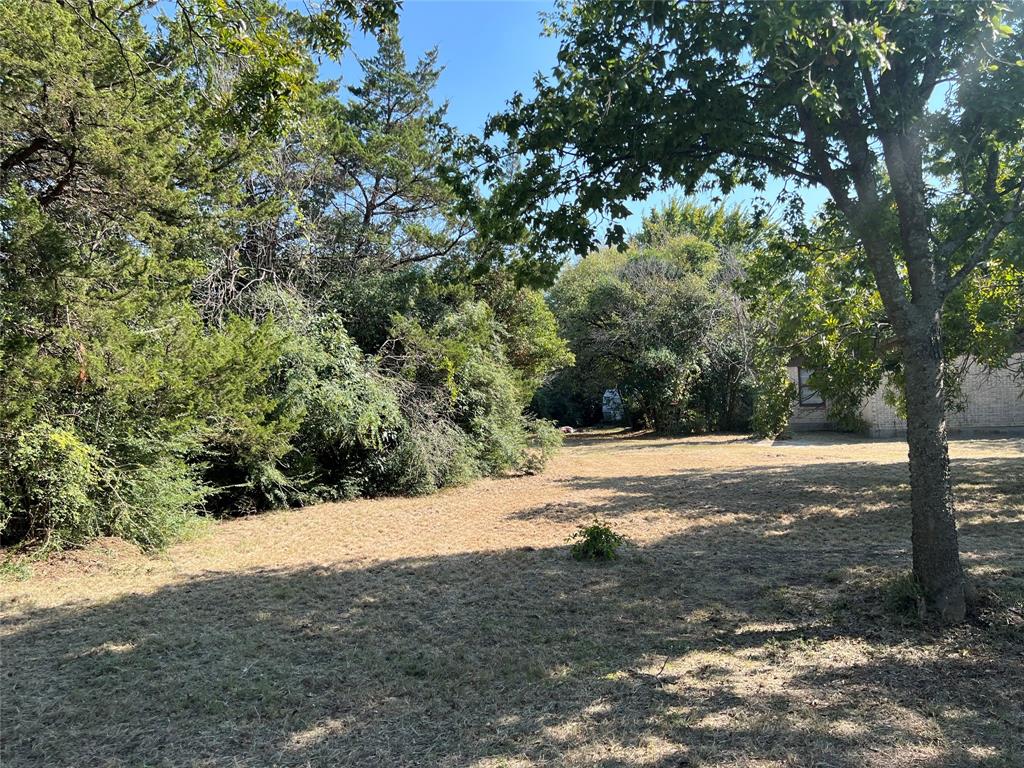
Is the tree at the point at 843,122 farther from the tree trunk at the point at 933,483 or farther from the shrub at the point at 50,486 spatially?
the shrub at the point at 50,486

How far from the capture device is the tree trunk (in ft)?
13.9

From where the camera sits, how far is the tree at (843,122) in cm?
402

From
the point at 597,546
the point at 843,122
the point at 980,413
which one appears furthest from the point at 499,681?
the point at 980,413

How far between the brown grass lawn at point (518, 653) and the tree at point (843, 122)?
1092mm

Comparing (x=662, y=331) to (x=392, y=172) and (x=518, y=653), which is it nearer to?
(x=392, y=172)

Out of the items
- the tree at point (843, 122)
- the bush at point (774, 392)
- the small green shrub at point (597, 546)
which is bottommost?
the small green shrub at point (597, 546)

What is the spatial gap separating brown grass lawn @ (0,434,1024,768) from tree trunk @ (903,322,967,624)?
0.81ft

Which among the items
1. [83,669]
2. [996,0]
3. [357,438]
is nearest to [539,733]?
[83,669]

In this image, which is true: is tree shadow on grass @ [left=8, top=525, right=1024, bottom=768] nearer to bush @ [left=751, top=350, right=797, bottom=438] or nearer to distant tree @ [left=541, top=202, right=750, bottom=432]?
bush @ [left=751, top=350, right=797, bottom=438]

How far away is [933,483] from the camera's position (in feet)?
14.0

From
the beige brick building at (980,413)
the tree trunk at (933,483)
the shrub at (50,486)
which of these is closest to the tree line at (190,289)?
the shrub at (50,486)

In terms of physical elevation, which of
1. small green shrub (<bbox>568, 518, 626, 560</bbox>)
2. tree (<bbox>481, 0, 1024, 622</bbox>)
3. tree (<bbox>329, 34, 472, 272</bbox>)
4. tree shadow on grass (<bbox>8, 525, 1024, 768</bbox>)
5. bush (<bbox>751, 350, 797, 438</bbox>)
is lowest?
tree shadow on grass (<bbox>8, 525, 1024, 768</bbox>)

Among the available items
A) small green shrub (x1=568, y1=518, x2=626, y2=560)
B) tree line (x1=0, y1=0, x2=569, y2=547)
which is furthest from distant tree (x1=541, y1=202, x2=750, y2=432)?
small green shrub (x1=568, y1=518, x2=626, y2=560)

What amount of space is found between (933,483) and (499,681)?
10.4 feet
